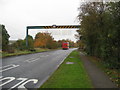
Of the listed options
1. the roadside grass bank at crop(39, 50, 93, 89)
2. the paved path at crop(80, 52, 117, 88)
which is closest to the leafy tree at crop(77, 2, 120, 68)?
the paved path at crop(80, 52, 117, 88)

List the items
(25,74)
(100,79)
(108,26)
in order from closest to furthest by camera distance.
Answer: (100,79) → (25,74) → (108,26)

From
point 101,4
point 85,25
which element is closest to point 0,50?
point 85,25

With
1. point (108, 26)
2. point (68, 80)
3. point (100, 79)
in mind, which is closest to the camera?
point (68, 80)

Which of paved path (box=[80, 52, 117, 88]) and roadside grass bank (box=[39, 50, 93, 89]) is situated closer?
roadside grass bank (box=[39, 50, 93, 89])

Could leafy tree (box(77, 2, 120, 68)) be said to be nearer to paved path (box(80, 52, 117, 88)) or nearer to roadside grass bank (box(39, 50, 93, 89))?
paved path (box(80, 52, 117, 88))

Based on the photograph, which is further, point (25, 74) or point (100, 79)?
point (25, 74)

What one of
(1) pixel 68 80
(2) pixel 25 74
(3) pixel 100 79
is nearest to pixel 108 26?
(3) pixel 100 79

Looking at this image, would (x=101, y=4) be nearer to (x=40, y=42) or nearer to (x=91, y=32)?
(x=91, y=32)

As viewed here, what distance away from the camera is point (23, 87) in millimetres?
6910

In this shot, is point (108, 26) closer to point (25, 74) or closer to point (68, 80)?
point (68, 80)

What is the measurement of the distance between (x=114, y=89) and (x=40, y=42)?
5006 cm

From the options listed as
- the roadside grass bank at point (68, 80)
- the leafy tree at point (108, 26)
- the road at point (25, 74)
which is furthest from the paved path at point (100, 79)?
the road at point (25, 74)

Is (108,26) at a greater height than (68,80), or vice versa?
(108,26)

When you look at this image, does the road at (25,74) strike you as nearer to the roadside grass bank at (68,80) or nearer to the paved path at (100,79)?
the roadside grass bank at (68,80)
